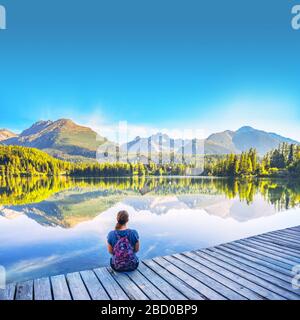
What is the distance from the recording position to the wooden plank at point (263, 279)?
10.3 feet

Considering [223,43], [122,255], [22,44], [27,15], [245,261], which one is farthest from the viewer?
[223,43]

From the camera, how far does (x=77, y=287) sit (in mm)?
3316

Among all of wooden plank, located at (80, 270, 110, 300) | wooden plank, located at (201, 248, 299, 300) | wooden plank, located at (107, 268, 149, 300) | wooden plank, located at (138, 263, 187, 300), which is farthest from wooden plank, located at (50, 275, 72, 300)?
wooden plank, located at (201, 248, 299, 300)

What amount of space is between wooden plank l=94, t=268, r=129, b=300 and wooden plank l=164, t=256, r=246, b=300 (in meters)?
1.08

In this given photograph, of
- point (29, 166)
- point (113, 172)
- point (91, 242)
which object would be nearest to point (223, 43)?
point (91, 242)

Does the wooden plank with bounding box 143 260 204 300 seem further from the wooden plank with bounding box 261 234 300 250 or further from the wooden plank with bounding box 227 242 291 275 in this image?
the wooden plank with bounding box 261 234 300 250

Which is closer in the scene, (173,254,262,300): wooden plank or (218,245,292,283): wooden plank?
(173,254,262,300): wooden plank

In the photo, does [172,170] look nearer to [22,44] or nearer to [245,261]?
[22,44]

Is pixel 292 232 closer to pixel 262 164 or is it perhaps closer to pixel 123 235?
pixel 123 235

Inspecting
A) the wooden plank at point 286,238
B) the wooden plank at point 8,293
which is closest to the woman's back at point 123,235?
the wooden plank at point 8,293

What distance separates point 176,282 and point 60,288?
4.86ft

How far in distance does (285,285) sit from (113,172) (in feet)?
260

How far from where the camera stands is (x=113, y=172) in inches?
3204

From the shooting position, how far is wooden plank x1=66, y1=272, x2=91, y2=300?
10.1ft
